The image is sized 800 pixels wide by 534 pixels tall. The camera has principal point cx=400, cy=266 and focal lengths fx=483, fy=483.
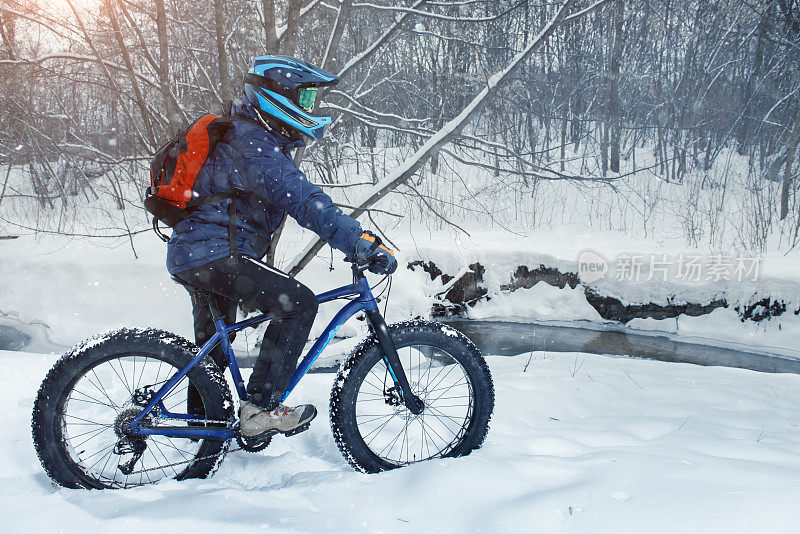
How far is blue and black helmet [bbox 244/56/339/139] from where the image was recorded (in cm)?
227

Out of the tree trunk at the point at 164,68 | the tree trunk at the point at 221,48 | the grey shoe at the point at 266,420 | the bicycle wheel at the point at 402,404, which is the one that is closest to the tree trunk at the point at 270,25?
the tree trunk at the point at 221,48

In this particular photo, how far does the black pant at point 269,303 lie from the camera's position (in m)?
2.20

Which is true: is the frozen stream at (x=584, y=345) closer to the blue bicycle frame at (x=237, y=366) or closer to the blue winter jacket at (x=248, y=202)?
the blue bicycle frame at (x=237, y=366)

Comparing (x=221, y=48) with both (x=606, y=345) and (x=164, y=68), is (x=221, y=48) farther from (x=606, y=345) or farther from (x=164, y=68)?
(x=606, y=345)

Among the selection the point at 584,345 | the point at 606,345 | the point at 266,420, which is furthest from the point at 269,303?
the point at 606,345

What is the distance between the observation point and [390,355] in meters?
2.33

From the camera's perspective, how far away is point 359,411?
3.05 meters

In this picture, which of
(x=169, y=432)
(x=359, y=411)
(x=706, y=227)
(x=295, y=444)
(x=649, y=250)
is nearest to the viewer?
(x=169, y=432)

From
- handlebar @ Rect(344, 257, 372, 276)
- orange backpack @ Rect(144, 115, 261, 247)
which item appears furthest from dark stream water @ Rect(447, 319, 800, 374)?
orange backpack @ Rect(144, 115, 261, 247)

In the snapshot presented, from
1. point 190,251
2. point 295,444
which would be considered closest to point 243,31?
point 190,251

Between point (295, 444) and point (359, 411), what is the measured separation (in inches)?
18.9

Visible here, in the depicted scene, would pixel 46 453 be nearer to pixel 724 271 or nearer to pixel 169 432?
pixel 169 432

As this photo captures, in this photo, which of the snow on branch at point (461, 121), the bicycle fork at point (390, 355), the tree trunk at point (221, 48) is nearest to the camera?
the bicycle fork at point (390, 355)

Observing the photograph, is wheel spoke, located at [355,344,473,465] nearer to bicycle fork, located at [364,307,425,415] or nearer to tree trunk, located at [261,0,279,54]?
bicycle fork, located at [364,307,425,415]
